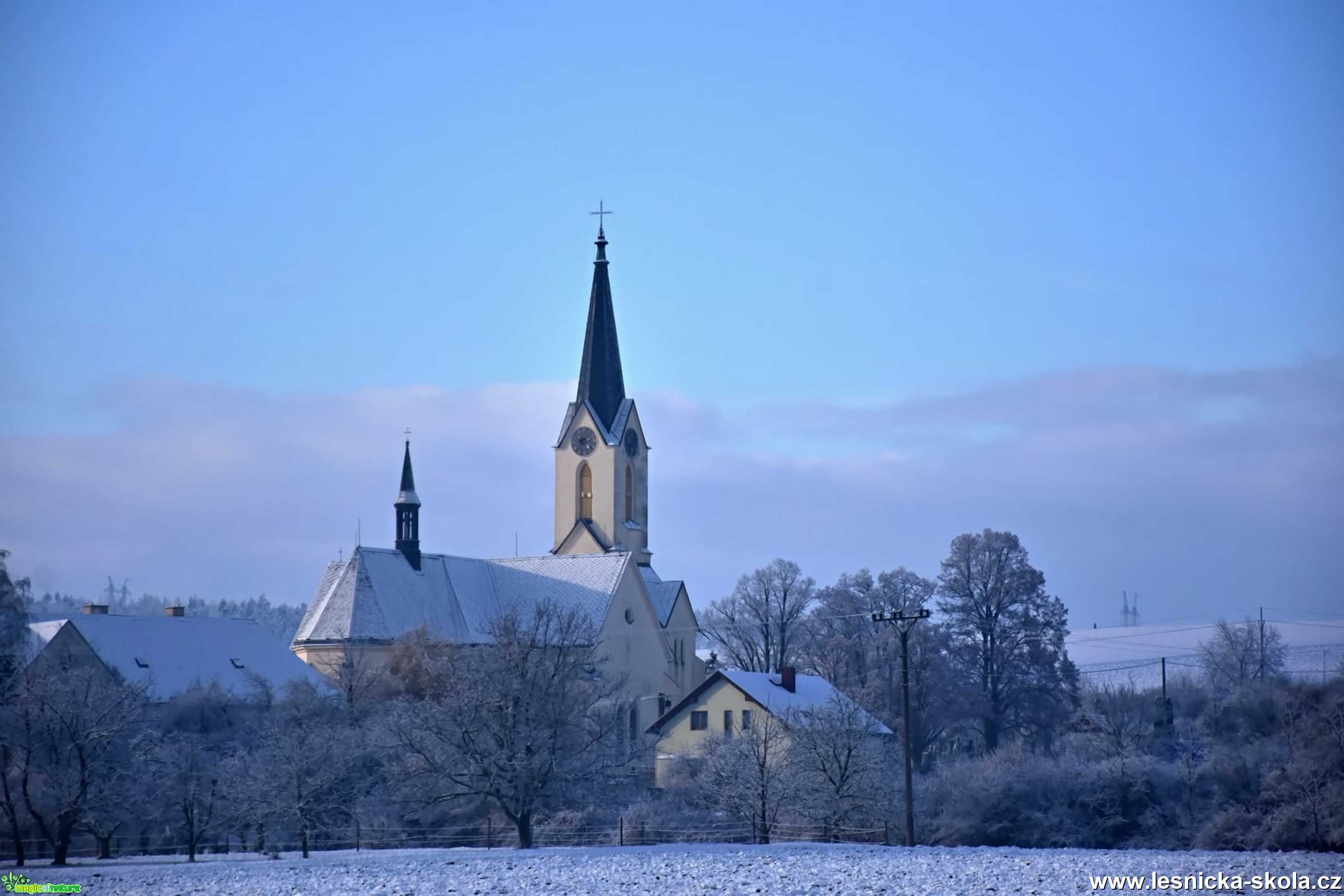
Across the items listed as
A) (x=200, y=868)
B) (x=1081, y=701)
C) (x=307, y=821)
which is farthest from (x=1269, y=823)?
(x=200, y=868)

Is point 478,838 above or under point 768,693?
under

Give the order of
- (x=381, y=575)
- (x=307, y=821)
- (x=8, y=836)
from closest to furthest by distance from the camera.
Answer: (x=8, y=836), (x=307, y=821), (x=381, y=575)

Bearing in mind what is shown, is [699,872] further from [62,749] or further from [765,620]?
[765,620]

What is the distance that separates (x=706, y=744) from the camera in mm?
54000

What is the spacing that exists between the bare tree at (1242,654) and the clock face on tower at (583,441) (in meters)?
33.2

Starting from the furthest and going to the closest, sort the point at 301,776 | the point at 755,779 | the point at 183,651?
1. the point at 183,651
2. the point at 755,779
3. the point at 301,776

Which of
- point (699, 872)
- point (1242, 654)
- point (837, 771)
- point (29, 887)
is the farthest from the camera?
point (1242, 654)

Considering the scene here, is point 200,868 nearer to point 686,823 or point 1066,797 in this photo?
point 686,823

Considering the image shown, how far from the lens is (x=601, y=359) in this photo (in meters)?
79.5

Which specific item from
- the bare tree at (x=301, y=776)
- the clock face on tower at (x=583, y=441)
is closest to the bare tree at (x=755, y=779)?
the bare tree at (x=301, y=776)

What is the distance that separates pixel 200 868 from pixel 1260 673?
6074 cm

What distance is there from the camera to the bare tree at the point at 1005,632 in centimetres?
6669

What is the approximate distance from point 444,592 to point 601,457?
38.1 ft

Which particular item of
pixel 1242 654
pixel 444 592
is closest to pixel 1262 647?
pixel 1242 654
